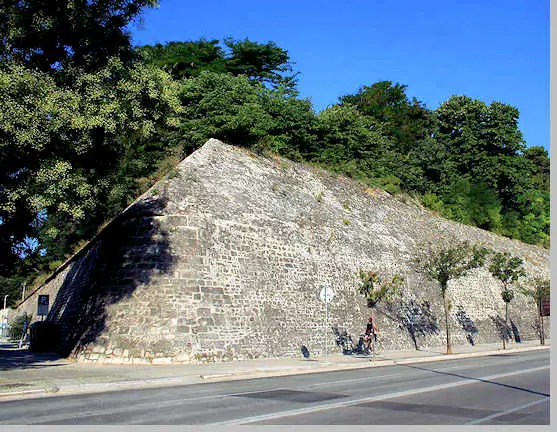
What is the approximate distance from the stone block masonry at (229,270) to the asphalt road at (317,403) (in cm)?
543

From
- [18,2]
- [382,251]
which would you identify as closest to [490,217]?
[382,251]

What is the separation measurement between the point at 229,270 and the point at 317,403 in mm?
11234

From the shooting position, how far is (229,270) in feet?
67.4

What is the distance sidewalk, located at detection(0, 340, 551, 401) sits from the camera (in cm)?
1251

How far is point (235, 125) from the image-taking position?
90.6 ft

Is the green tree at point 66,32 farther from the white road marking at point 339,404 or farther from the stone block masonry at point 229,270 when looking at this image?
the white road marking at point 339,404

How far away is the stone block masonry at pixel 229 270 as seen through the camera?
730 inches

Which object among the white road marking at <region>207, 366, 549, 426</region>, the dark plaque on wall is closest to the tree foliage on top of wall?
the dark plaque on wall

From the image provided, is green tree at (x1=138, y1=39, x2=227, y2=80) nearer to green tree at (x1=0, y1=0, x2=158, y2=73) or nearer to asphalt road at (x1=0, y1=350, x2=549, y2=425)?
green tree at (x1=0, y1=0, x2=158, y2=73)

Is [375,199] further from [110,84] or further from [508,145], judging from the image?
[508,145]

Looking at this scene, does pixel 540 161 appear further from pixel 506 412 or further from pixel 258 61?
pixel 506 412

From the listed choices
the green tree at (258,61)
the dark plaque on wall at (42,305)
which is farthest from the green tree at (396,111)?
the dark plaque on wall at (42,305)

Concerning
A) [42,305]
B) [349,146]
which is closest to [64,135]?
[42,305]

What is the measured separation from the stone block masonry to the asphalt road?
5425 millimetres
